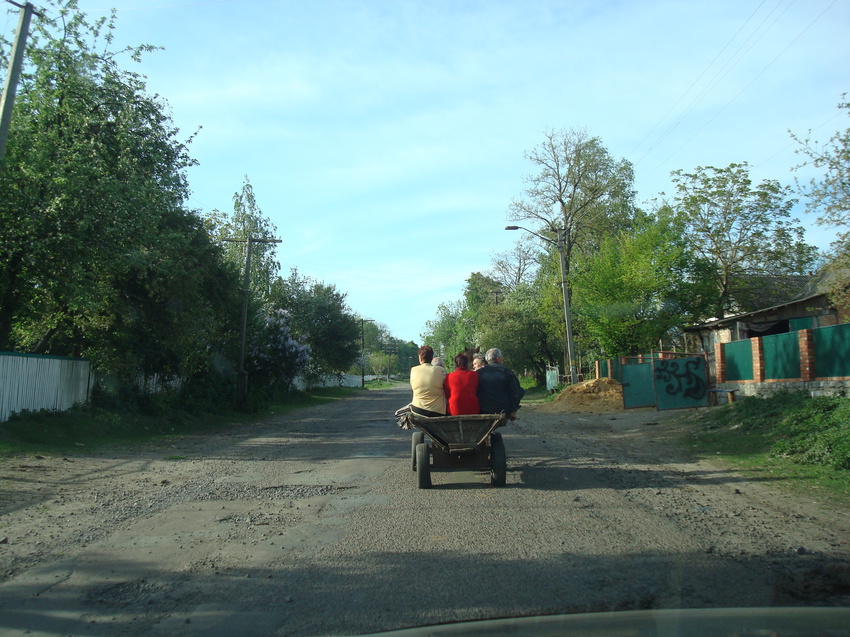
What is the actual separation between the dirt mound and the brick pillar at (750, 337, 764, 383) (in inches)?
344

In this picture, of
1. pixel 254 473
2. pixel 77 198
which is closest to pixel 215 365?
pixel 77 198

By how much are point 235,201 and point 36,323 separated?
1096 inches

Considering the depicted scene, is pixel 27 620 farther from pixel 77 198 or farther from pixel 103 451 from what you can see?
pixel 77 198

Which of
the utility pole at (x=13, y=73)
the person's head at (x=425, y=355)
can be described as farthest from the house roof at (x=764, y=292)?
the utility pole at (x=13, y=73)

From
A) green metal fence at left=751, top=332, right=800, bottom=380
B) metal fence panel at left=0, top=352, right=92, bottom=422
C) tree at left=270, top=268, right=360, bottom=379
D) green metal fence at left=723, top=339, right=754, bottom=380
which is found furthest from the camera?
tree at left=270, top=268, right=360, bottom=379

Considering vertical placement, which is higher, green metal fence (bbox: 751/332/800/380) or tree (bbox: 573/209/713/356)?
tree (bbox: 573/209/713/356)

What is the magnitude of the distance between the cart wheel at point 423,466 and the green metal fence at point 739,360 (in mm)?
12242

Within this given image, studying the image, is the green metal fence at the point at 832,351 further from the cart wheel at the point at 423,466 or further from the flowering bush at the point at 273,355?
the flowering bush at the point at 273,355

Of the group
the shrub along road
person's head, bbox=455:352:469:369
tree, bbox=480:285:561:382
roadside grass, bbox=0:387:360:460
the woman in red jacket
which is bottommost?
the shrub along road

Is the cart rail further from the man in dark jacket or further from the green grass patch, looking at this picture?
the green grass patch

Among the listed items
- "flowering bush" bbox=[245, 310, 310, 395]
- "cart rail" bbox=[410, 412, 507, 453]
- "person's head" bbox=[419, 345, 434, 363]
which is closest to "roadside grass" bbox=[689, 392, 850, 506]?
"cart rail" bbox=[410, 412, 507, 453]

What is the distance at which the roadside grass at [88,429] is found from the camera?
12984 millimetres

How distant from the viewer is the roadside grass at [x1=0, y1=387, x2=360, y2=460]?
1298 cm

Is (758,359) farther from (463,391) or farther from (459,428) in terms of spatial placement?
(459,428)
